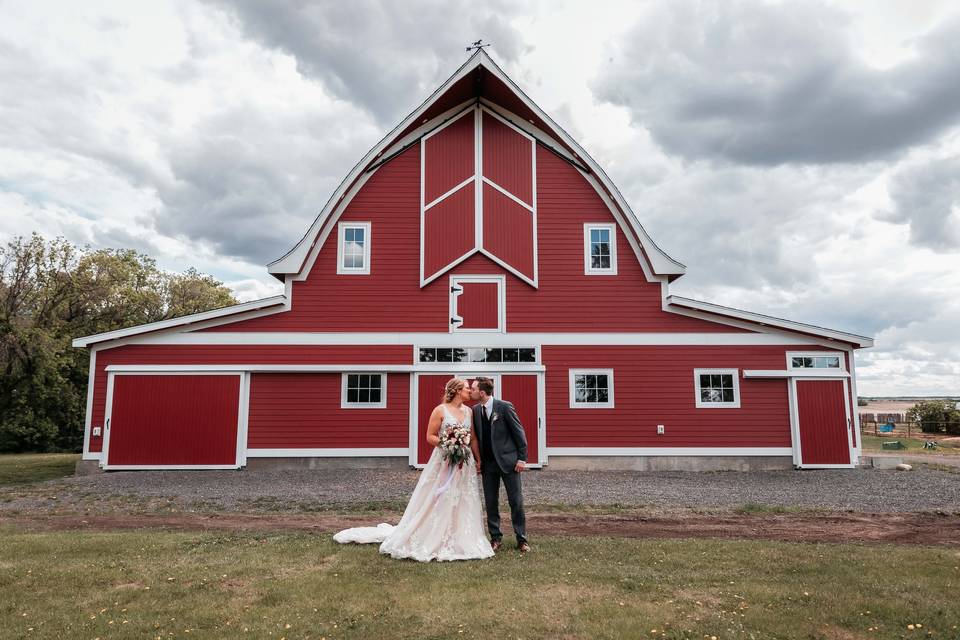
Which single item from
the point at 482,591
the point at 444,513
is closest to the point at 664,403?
the point at 444,513

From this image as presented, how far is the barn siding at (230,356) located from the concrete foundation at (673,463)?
182 inches

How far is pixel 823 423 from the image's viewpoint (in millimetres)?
13859

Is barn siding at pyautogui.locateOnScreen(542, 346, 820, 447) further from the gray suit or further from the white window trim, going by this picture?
the gray suit

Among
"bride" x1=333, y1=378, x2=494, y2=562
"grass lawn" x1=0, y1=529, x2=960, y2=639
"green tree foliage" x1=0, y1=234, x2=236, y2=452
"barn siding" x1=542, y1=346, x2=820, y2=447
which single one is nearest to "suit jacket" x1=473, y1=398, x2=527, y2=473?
"bride" x1=333, y1=378, x2=494, y2=562

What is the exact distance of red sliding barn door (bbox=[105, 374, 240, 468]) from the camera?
1337cm

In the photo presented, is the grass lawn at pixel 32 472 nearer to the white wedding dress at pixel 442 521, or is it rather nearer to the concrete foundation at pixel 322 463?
the concrete foundation at pixel 322 463

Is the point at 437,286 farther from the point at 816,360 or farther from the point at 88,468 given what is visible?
the point at 816,360

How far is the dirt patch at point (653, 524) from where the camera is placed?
7402 millimetres

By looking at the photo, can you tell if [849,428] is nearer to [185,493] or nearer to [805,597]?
[805,597]

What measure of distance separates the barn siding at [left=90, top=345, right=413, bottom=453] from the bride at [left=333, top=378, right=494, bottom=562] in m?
7.52

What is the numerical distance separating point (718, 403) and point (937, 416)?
25.1 m

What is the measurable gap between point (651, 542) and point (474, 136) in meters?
10.8

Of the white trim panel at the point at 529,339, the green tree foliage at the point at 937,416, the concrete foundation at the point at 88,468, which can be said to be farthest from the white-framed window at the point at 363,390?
the green tree foliage at the point at 937,416

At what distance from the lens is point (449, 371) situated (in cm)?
1391
